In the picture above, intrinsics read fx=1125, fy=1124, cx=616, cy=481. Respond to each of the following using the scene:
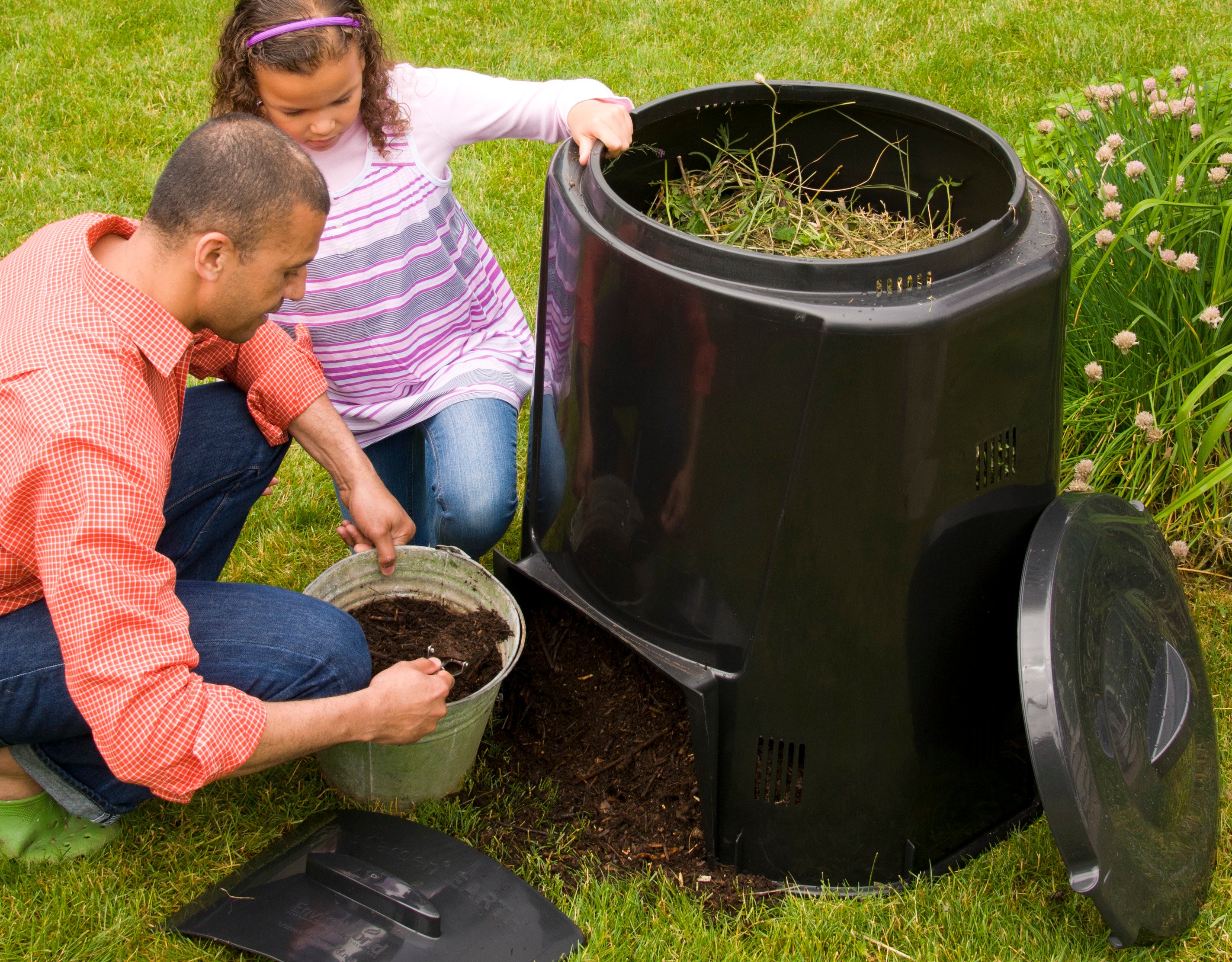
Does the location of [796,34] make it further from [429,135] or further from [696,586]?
[696,586]

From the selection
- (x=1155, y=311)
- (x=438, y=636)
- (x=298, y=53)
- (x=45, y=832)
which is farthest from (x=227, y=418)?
(x=1155, y=311)

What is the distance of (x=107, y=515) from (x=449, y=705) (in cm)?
67

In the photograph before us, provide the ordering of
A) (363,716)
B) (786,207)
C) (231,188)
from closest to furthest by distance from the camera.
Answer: (231,188)
(363,716)
(786,207)

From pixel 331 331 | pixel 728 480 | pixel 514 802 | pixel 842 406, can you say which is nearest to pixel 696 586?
pixel 728 480

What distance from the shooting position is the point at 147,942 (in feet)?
6.39

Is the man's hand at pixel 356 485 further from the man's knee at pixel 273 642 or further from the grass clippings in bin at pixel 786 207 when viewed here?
the grass clippings in bin at pixel 786 207

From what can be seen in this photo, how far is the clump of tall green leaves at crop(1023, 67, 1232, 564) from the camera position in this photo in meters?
2.55

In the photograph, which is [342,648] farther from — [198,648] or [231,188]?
[231,188]

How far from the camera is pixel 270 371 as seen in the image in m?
2.25

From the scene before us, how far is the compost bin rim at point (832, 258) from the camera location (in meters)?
1.56

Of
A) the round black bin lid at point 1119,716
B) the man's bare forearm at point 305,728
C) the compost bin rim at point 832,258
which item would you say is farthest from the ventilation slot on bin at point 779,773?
the compost bin rim at point 832,258

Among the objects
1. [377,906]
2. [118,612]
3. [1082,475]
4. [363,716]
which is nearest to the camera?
[118,612]

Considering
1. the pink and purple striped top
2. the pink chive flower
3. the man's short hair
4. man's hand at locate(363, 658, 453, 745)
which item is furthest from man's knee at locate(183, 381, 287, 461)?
the pink chive flower

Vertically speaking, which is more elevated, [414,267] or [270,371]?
[414,267]
